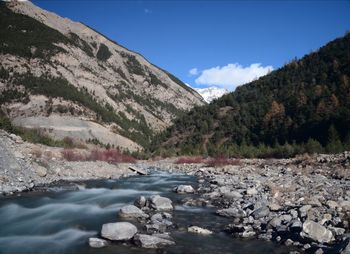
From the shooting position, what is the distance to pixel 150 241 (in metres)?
14.5

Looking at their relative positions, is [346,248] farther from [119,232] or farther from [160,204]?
[160,204]

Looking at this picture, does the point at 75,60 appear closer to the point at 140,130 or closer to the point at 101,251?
the point at 140,130

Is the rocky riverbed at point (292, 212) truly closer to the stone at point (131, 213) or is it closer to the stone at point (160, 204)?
the stone at point (160, 204)

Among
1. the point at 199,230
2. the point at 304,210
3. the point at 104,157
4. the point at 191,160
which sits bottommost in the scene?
the point at 199,230

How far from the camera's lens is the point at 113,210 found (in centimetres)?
2194

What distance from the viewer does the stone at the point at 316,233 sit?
13969mm

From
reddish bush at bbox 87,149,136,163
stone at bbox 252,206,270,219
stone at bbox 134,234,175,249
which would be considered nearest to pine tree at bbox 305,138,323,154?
reddish bush at bbox 87,149,136,163

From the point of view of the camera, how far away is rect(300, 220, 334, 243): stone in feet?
45.8

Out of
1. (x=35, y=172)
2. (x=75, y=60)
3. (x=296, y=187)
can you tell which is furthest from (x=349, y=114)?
(x=75, y=60)

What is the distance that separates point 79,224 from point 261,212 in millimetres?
9514

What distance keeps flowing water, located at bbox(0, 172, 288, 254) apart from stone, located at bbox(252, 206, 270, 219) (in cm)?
152

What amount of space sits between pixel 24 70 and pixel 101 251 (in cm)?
13608

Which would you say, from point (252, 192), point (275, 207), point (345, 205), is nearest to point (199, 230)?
point (275, 207)

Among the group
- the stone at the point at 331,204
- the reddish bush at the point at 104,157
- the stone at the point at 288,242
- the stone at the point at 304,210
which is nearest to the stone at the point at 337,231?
the stone at the point at 288,242
